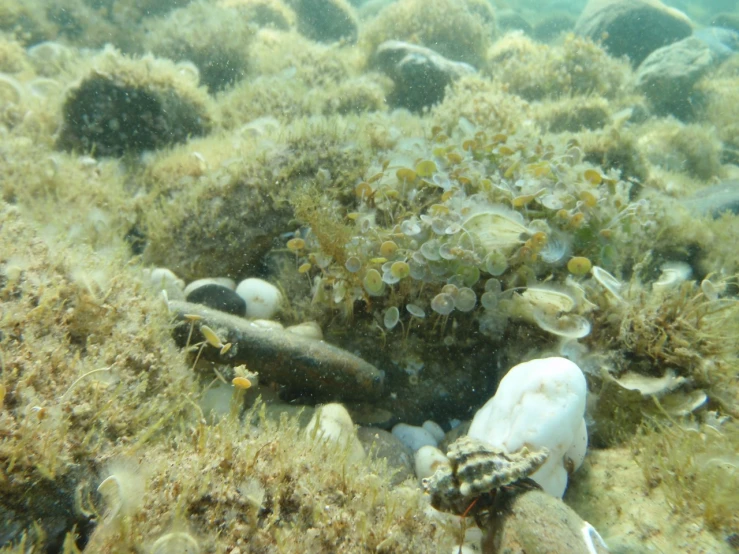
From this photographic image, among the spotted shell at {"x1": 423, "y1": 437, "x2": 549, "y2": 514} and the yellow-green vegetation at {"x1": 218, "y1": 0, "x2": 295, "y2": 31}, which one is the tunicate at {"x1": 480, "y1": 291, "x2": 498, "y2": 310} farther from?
the yellow-green vegetation at {"x1": 218, "y1": 0, "x2": 295, "y2": 31}

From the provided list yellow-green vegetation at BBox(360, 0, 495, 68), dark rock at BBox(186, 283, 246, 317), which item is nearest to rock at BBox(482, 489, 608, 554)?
dark rock at BBox(186, 283, 246, 317)

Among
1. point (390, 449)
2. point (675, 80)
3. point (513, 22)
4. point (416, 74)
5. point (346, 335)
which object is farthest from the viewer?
point (513, 22)

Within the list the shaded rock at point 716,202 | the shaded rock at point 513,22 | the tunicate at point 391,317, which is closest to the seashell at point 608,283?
the tunicate at point 391,317

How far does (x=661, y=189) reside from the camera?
21.7ft

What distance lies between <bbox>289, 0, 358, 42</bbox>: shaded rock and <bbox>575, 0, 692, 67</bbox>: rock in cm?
1008

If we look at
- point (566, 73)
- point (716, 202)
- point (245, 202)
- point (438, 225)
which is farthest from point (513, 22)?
point (438, 225)

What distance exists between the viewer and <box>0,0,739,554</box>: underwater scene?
1.92 m

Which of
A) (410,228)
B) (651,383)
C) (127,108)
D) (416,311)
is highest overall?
(410,228)

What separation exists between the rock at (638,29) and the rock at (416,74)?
1192 centimetres

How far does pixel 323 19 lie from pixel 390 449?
16.7 metres

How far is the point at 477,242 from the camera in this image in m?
3.30

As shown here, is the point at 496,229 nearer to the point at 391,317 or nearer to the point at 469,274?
the point at 469,274

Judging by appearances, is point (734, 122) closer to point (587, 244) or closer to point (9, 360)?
point (587, 244)

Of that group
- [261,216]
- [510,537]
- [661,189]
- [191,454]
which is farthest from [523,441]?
[661,189]
